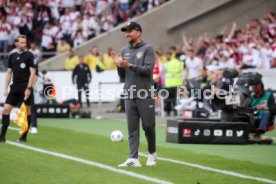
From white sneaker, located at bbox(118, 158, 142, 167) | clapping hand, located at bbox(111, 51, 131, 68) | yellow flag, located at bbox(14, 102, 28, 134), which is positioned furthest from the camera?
yellow flag, located at bbox(14, 102, 28, 134)

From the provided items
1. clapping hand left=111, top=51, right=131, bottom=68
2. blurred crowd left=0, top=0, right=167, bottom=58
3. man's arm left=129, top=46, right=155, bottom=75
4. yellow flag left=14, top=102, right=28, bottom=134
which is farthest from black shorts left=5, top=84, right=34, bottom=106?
blurred crowd left=0, top=0, right=167, bottom=58

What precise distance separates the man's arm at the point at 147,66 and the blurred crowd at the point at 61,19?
20.2 meters

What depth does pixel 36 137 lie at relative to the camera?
1858 centimetres

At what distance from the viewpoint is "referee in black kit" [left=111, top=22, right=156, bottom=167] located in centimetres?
1298

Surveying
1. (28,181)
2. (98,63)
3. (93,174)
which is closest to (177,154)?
(93,174)

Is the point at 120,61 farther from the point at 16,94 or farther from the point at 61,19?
the point at 61,19

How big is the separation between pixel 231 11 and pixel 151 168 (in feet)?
70.7

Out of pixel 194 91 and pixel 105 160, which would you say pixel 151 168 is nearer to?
pixel 105 160

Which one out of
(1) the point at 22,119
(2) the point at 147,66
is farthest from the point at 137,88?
(1) the point at 22,119

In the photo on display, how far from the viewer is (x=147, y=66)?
42.4 ft

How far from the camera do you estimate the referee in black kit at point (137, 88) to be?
511 inches

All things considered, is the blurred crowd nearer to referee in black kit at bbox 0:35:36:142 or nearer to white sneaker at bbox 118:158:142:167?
referee in black kit at bbox 0:35:36:142

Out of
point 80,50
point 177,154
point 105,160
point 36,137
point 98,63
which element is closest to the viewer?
point 105,160

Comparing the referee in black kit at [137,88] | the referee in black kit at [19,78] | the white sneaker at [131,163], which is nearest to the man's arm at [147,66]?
the referee in black kit at [137,88]
